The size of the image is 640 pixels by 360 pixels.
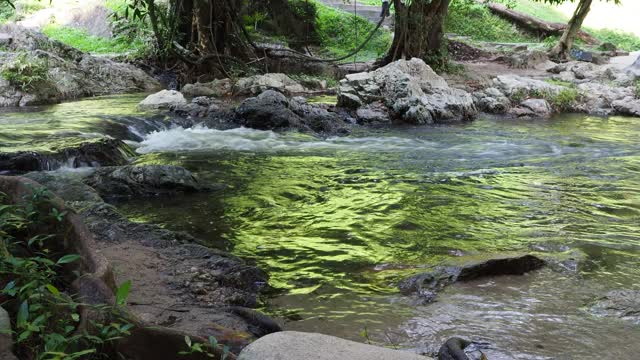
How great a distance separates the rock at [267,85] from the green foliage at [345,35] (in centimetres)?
507

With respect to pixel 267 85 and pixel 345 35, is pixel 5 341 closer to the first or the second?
pixel 267 85

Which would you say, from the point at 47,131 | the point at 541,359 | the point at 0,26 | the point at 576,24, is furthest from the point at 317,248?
the point at 576,24

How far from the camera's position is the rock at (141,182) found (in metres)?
6.05

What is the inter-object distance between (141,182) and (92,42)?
581 inches

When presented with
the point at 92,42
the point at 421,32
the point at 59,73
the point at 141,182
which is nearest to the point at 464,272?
the point at 141,182

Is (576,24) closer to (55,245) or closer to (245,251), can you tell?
(245,251)

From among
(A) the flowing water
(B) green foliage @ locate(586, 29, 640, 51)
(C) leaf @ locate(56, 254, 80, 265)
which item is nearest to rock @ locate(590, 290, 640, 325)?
(A) the flowing water

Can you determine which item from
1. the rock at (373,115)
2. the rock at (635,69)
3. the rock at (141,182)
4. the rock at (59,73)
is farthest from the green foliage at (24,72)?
the rock at (635,69)

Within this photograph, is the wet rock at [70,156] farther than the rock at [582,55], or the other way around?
the rock at [582,55]

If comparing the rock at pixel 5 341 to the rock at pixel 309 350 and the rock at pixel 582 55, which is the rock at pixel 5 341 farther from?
the rock at pixel 582 55

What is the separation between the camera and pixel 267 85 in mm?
14094

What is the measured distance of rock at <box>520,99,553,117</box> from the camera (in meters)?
13.4

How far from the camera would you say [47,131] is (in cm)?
849

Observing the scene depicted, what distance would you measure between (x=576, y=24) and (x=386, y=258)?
1753 centimetres
